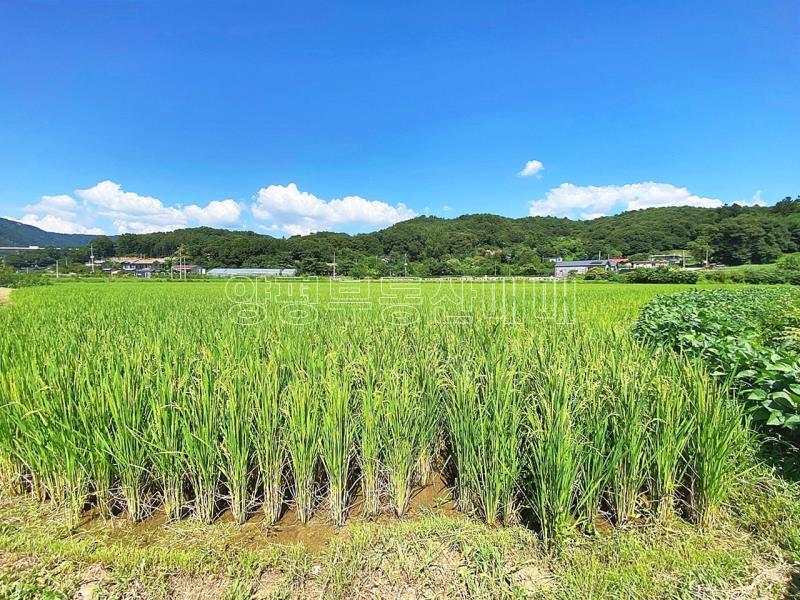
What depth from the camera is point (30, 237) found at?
116 meters

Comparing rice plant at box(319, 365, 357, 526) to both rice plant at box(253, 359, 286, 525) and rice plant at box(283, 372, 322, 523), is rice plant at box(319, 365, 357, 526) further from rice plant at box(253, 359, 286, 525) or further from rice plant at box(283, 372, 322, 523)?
rice plant at box(253, 359, 286, 525)

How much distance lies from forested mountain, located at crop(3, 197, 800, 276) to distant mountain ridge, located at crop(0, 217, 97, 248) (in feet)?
153

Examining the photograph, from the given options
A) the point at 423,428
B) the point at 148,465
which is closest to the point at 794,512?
the point at 423,428

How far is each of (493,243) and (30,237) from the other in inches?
5358

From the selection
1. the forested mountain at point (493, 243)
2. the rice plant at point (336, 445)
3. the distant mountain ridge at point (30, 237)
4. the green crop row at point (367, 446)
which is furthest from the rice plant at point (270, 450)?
the distant mountain ridge at point (30, 237)

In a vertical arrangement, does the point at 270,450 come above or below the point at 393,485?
above

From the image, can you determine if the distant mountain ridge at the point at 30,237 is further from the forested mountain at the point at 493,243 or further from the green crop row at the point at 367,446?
the green crop row at the point at 367,446

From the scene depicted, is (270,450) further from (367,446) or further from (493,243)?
(493,243)

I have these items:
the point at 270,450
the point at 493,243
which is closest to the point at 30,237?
the point at 493,243

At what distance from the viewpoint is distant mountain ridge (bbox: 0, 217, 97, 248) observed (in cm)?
10456

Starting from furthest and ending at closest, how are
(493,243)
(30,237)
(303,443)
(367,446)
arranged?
1. (30,237)
2. (493,243)
3. (367,446)
4. (303,443)

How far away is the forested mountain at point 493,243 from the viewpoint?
56.6 meters

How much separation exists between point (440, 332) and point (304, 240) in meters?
64.4

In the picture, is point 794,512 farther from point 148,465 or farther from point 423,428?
point 148,465
